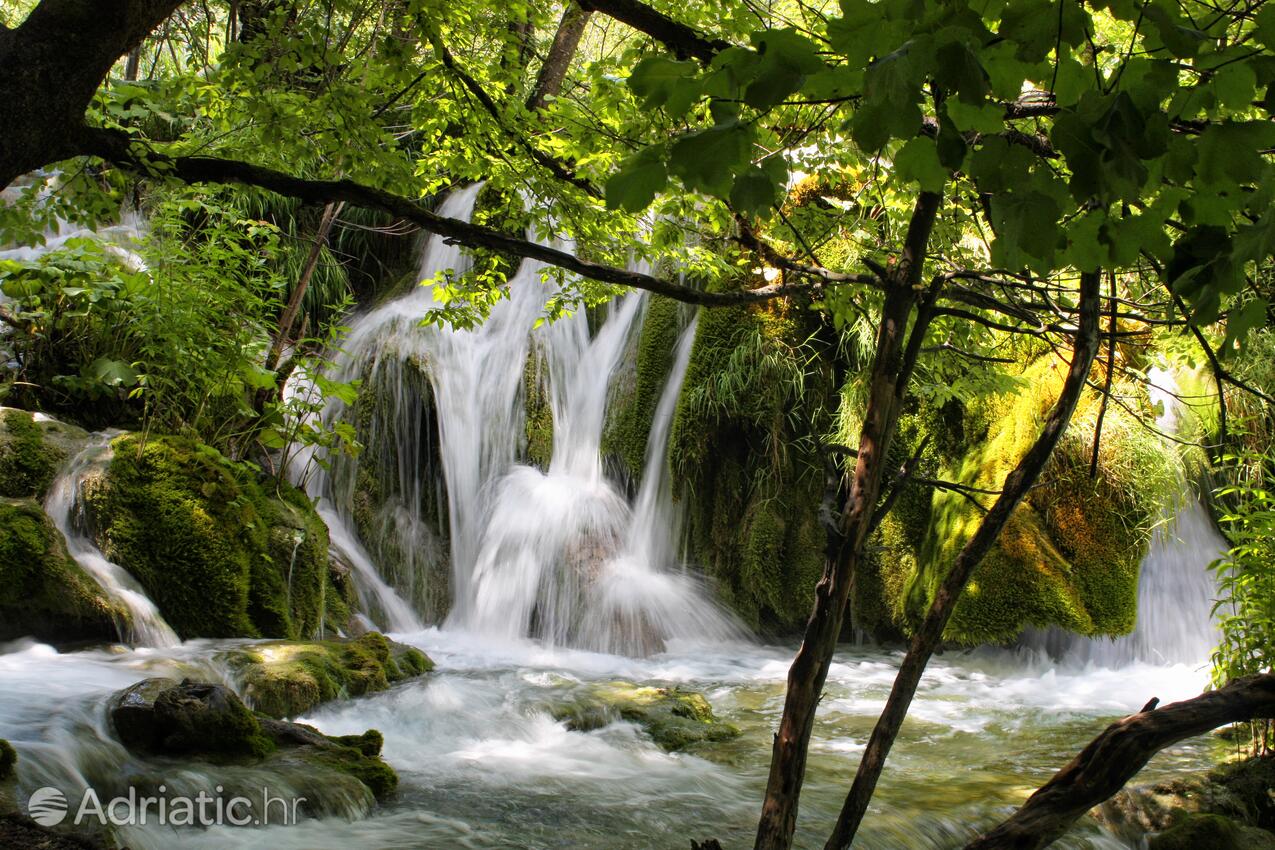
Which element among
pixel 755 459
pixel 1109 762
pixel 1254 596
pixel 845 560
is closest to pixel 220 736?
pixel 845 560

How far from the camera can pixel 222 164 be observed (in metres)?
2.55

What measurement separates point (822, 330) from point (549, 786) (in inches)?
213

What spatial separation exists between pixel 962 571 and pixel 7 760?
3082 millimetres

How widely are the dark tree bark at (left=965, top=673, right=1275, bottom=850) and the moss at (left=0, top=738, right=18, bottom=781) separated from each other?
2988 millimetres

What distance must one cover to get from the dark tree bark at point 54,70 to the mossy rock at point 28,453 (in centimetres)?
412

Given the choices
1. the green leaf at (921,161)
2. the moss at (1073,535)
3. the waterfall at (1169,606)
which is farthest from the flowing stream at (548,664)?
the green leaf at (921,161)

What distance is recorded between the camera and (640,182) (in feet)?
3.81

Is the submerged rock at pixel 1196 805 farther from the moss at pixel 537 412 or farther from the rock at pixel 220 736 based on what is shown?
the moss at pixel 537 412

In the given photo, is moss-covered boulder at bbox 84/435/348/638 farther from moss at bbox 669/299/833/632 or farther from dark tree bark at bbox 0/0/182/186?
dark tree bark at bbox 0/0/182/186

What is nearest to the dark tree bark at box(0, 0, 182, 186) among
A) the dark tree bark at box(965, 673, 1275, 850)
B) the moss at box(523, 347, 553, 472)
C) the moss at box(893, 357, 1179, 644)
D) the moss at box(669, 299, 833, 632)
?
the dark tree bark at box(965, 673, 1275, 850)

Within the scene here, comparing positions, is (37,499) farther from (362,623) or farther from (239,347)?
(362,623)

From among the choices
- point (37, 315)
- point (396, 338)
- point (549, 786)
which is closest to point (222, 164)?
point (549, 786)

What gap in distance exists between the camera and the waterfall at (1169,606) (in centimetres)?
690

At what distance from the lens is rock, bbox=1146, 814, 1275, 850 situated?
12.5 ft
